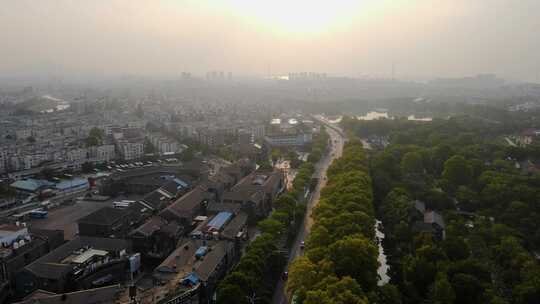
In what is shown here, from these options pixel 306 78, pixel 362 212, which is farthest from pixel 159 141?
pixel 306 78

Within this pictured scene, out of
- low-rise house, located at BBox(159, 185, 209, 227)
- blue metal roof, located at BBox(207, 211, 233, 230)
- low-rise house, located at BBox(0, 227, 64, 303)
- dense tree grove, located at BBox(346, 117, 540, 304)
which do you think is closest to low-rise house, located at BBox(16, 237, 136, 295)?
low-rise house, located at BBox(0, 227, 64, 303)

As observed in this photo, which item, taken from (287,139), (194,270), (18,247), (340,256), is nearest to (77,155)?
(287,139)

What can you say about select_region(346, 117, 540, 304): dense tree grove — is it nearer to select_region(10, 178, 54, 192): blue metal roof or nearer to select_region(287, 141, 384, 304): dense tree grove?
select_region(287, 141, 384, 304): dense tree grove

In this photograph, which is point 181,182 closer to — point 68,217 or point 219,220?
point 68,217

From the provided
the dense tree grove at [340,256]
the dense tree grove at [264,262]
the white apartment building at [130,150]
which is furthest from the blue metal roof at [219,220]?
the white apartment building at [130,150]

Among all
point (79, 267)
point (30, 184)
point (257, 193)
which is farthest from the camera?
point (30, 184)

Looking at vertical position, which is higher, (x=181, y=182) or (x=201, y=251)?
(x=181, y=182)
